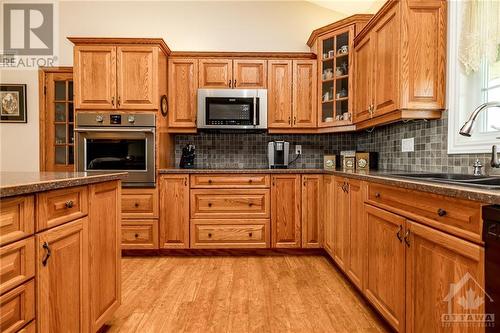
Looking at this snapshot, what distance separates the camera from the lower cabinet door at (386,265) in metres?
1.48

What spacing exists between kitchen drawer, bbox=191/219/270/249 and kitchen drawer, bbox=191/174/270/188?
1.19 ft

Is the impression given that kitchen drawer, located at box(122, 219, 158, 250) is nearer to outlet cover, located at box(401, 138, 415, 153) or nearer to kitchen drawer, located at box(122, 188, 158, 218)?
kitchen drawer, located at box(122, 188, 158, 218)

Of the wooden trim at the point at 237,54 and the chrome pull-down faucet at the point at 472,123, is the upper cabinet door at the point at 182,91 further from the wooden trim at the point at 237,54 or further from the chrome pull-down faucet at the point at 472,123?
the chrome pull-down faucet at the point at 472,123

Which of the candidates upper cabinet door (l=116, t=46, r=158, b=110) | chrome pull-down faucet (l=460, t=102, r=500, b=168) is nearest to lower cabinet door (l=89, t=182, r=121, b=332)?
upper cabinet door (l=116, t=46, r=158, b=110)

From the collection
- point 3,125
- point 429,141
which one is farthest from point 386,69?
point 3,125

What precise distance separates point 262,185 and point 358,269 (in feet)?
4.23

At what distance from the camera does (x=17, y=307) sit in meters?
0.99

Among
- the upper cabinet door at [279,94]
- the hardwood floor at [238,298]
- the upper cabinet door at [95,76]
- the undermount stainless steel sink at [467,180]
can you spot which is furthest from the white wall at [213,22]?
the hardwood floor at [238,298]

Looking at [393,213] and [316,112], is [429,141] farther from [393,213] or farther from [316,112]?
[316,112]

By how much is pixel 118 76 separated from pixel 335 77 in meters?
2.23

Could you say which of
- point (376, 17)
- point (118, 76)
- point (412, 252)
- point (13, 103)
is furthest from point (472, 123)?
point (13, 103)

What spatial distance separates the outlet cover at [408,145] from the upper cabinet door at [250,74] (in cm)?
155

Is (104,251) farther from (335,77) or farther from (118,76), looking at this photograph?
(335,77)

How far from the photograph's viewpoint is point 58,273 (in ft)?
3.96
